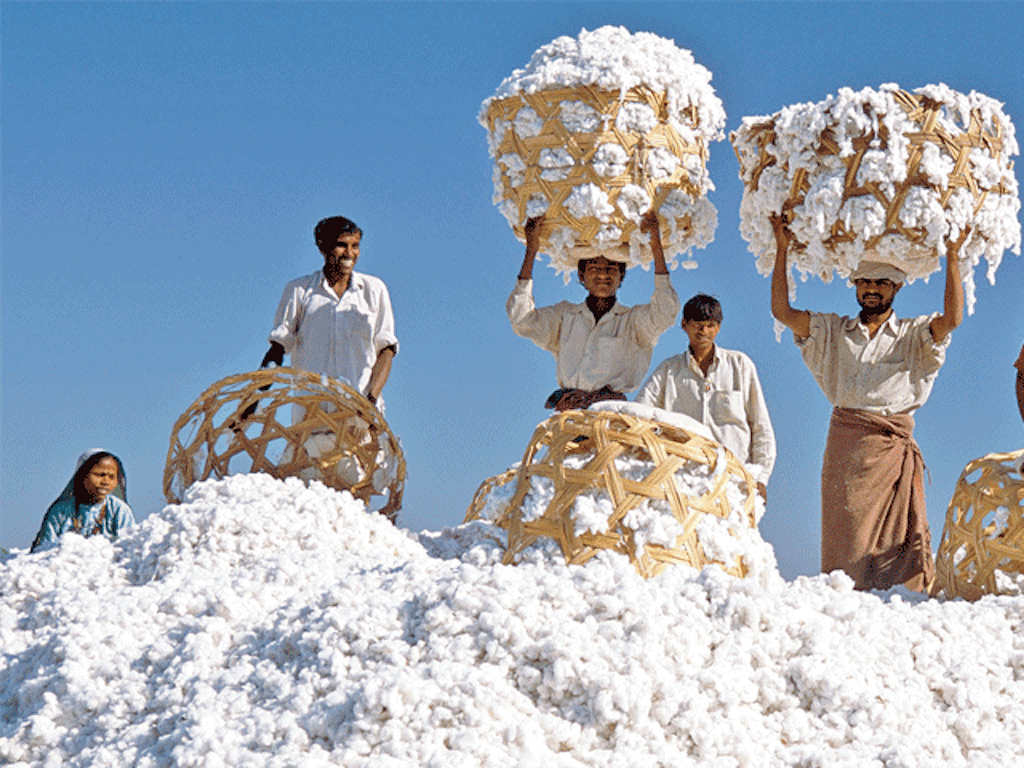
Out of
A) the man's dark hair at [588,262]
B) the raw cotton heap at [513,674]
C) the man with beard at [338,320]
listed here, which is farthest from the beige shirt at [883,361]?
the man with beard at [338,320]

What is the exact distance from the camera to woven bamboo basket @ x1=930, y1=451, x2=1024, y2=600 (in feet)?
10.7

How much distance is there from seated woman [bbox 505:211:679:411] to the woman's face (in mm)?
1944

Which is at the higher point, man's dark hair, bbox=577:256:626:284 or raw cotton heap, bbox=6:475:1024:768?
man's dark hair, bbox=577:256:626:284

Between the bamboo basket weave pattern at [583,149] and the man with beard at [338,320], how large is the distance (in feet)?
2.55

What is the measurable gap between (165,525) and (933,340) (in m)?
2.87

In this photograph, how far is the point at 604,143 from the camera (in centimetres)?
409

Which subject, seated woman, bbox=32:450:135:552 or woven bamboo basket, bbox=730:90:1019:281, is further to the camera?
seated woman, bbox=32:450:135:552

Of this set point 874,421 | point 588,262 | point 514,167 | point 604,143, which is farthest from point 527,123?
point 874,421

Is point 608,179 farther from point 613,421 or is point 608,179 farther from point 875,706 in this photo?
point 875,706

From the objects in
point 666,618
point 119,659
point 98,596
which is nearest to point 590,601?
point 666,618

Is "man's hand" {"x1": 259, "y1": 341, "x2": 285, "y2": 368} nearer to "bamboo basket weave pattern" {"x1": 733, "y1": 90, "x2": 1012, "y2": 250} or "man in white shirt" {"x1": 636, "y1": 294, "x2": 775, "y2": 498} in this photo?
"man in white shirt" {"x1": 636, "y1": 294, "x2": 775, "y2": 498}

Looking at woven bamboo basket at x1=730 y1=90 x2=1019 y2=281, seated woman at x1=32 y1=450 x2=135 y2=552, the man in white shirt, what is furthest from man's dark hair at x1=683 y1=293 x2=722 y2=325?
seated woman at x1=32 y1=450 x2=135 y2=552

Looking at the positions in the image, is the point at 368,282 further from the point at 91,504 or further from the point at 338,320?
the point at 91,504

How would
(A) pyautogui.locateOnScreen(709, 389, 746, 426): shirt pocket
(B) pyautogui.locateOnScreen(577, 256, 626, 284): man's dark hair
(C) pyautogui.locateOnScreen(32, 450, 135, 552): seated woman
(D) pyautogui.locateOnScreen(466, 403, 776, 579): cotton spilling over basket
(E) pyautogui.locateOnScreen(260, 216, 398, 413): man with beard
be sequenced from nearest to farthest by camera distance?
1. (D) pyautogui.locateOnScreen(466, 403, 776, 579): cotton spilling over basket
2. (A) pyautogui.locateOnScreen(709, 389, 746, 426): shirt pocket
3. (B) pyautogui.locateOnScreen(577, 256, 626, 284): man's dark hair
4. (E) pyautogui.locateOnScreen(260, 216, 398, 413): man with beard
5. (C) pyautogui.locateOnScreen(32, 450, 135, 552): seated woman
